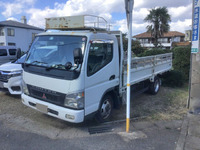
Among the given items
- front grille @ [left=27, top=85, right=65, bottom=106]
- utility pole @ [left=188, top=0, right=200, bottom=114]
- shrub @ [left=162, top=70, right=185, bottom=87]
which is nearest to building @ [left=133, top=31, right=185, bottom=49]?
shrub @ [left=162, top=70, right=185, bottom=87]

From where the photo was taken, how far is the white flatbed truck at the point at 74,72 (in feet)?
11.2

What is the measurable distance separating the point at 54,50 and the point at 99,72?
1.14 meters

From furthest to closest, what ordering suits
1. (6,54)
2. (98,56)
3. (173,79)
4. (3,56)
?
(6,54) < (3,56) < (173,79) < (98,56)

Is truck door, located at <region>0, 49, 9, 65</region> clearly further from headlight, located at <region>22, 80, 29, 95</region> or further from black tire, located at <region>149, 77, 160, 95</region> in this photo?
black tire, located at <region>149, 77, 160, 95</region>

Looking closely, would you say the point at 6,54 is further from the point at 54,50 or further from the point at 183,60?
the point at 183,60

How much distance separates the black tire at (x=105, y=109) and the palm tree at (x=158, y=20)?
84.7 feet

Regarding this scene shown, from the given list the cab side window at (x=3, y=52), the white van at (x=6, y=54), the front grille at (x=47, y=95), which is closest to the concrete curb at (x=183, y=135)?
the front grille at (x=47, y=95)

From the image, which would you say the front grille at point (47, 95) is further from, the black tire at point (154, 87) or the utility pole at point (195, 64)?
the black tire at point (154, 87)

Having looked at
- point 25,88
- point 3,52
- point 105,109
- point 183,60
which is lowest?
point 105,109

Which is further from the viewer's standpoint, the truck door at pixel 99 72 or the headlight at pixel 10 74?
the headlight at pixel 10 74

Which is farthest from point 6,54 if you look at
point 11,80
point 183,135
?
point 183,135

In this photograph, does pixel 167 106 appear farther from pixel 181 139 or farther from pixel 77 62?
pixel 77 62

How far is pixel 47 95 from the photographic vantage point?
370 centimetres

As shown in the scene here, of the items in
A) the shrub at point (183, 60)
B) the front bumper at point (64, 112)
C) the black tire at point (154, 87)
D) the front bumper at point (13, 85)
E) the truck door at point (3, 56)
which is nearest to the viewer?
the front bumper at point (64, 112)
